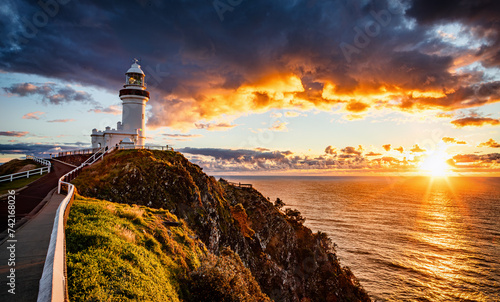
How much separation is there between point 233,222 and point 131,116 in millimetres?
23151

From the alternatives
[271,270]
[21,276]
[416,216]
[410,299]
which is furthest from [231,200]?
[416,216]

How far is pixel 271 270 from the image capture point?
31.6 meters

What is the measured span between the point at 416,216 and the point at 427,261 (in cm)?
4835

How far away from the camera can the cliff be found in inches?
955

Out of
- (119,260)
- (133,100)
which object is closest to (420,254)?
(133,100)

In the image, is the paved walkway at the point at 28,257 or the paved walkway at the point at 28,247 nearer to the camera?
the paved walkway at the point at 28,257

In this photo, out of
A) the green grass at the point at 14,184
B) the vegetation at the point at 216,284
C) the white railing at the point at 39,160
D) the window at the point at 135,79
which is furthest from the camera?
the window at the point at 135,79

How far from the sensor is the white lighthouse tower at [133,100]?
40969mm

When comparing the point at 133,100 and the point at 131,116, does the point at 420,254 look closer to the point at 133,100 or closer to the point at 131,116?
the point at 131,116

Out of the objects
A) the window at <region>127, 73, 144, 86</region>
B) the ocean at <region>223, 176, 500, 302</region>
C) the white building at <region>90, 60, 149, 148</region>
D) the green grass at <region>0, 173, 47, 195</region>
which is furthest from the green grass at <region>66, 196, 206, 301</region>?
the ocean at <region>223, 176, 500, 302</region>

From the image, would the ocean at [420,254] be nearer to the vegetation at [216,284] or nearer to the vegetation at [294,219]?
the vegetation at [294,219]

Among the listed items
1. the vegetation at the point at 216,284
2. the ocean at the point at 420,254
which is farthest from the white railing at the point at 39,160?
the ocean at the point at 420,254

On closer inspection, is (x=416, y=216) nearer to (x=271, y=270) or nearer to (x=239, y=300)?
(x=271, y=270)

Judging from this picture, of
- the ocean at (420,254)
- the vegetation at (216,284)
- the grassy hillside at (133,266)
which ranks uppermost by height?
the grassy hillside at (133,266)
